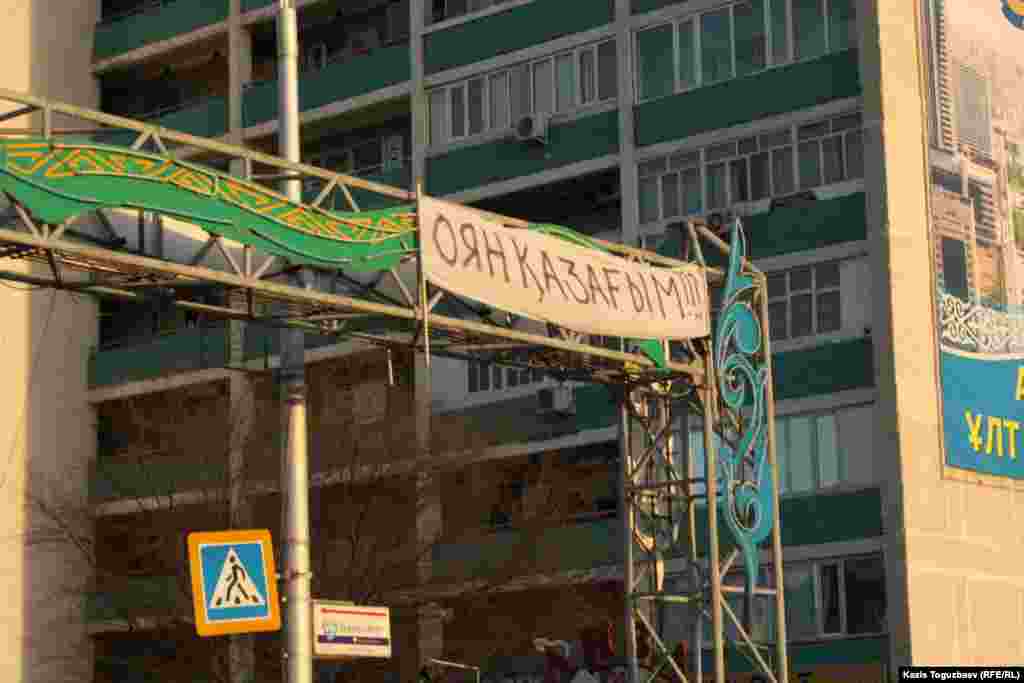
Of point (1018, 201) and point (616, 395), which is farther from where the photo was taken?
point (1018, 201)

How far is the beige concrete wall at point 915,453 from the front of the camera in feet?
115

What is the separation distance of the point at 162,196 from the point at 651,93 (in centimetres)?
2178

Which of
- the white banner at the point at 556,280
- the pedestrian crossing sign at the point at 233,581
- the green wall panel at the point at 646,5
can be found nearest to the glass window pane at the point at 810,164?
the green wall panel at the point at 646,5

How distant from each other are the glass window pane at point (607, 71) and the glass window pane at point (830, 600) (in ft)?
32.1

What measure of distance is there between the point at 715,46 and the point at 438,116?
6.51 metres

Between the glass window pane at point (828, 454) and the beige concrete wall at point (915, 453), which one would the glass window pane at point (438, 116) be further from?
the glass window pane at point (828, 454)

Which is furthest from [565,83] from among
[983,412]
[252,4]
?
[983,412]

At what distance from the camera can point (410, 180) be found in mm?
43531

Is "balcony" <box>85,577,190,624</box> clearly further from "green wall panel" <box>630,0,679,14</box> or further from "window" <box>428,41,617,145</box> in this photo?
"green wall panel" <box>630,0,679,14</box>

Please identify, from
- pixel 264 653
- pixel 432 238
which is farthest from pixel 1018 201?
pixel 432 238

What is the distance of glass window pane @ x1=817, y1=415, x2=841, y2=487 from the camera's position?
36.0 meters

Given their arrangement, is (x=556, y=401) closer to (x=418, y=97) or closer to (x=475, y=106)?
(x=475, y=106)

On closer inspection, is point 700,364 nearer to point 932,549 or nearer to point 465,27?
point 932,549

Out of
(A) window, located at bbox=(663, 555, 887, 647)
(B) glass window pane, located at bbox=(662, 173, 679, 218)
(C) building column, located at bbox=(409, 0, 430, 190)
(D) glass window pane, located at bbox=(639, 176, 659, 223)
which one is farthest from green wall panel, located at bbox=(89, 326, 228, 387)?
(A) window, located at bbox=(663, 555, 887, 647)
